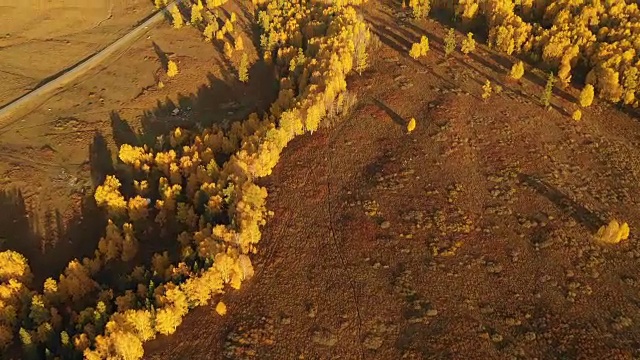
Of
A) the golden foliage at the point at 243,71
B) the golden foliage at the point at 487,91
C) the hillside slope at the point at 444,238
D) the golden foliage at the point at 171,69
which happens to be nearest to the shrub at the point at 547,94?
the hillside slope at the point at 444,238

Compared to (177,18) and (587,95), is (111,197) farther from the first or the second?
(587,95)

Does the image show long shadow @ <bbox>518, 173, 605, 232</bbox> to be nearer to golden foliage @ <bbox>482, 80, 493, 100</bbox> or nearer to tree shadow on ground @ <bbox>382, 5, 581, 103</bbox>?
golden foliage @ <bbox>482, 80, 493, 100</bbox>

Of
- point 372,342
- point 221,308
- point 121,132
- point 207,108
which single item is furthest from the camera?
point 207,108

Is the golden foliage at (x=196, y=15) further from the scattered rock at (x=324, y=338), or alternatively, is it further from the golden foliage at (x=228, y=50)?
the scattered rock at (x=324, y=338)

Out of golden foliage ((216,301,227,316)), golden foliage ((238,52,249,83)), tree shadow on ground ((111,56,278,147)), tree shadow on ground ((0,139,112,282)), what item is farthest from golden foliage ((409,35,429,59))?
golden foliage ((216,301,227,316))

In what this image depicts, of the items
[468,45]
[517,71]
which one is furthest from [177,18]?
[517,71]

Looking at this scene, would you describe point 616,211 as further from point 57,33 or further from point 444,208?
point 57,33
